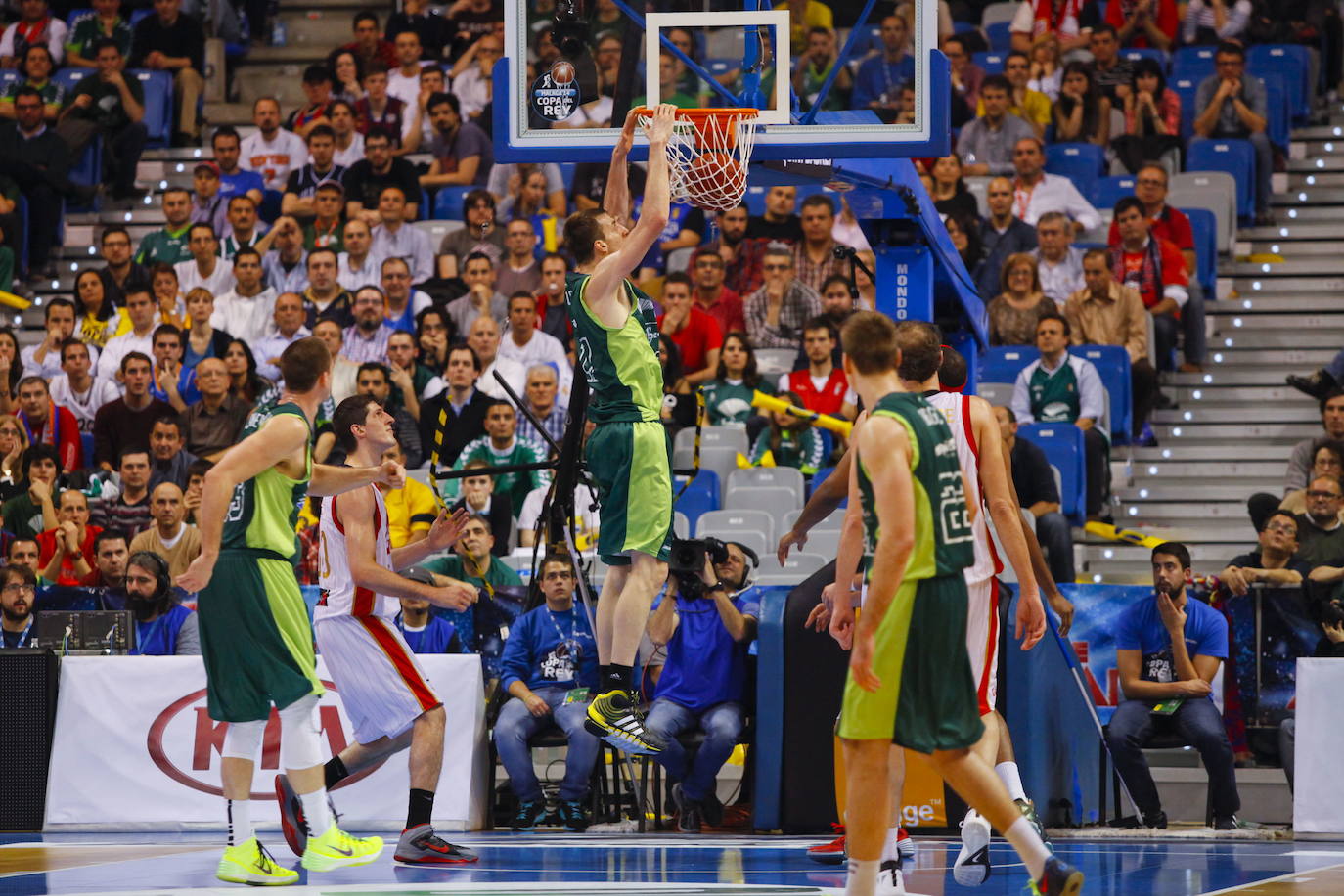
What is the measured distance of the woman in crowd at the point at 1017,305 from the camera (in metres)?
15.9

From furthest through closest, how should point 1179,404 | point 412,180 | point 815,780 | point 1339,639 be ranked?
point 412,180 → point 1179,404 → point 1339,639 → point 815,780

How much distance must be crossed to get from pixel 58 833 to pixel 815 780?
15.0 feet

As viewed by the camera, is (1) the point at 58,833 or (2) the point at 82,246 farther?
(2) the point at 82,246

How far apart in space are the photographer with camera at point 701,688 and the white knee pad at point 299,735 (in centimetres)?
295

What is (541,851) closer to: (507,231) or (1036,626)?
(1036,626)

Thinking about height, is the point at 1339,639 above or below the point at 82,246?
below

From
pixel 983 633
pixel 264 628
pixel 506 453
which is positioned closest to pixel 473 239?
pixel 506 453

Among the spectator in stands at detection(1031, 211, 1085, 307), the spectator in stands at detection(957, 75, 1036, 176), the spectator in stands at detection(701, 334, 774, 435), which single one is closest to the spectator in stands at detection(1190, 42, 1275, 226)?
the spectator in stands at detection(957, 75, 1036, 176)

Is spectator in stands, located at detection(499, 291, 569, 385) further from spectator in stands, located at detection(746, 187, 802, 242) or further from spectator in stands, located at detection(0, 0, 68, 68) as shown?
spectator in stands, located at detection(0, 0, 68, 68)

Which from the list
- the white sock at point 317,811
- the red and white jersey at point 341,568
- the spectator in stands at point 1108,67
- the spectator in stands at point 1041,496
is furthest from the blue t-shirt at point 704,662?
the spectator in stands at point 1108,67

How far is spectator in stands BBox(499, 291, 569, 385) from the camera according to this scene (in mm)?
16250

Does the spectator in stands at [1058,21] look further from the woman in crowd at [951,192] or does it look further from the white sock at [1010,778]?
the white sock at [1010,778]

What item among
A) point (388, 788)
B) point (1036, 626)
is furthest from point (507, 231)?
point (1036, 626)

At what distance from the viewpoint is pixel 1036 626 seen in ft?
25.8
